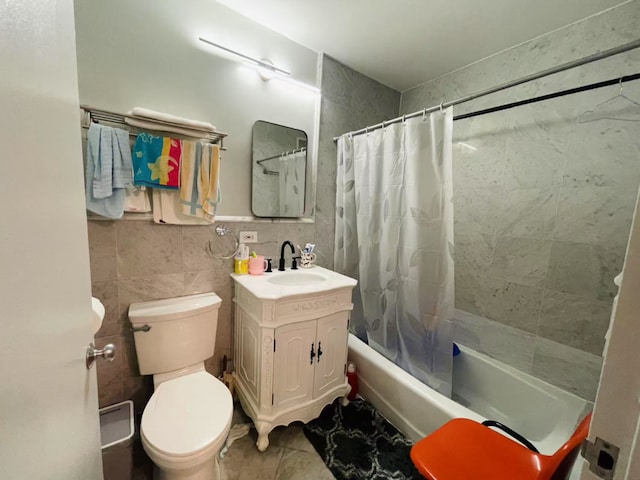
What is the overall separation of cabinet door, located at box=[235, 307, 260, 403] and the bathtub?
72 cm

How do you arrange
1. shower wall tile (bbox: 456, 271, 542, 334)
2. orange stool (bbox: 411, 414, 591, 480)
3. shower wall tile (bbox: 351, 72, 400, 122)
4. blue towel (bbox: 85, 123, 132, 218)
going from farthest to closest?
1. shower wall tile (bbox: 351, 72, 400, 122)
2. shower wall tile (bbox: 456, 271, 542, 334)
3. blue towel (bbox: 85, 123, 132, 218)
4. orange stool (bbox: 411, 414, 591, 480)

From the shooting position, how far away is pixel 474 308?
195 cm

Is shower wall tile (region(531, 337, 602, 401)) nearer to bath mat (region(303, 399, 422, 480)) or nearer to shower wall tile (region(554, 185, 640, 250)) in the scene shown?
shower wall tile (region(554, 185, 640, 250))

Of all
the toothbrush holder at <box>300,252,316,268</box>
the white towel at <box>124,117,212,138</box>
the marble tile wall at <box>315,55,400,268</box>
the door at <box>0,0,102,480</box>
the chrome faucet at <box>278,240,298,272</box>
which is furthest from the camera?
the marble tile wall at <box>315,55,400,268</box>

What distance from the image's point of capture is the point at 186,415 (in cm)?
112

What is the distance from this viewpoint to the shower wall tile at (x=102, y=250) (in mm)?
1298

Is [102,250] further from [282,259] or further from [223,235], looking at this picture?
[282,259]

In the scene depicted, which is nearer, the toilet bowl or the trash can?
the toilet bowl

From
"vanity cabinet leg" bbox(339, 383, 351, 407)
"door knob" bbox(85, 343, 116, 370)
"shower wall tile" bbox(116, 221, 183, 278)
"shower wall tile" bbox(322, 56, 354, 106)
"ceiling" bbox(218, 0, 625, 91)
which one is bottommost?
"vanity cabinet leg" bbox(339, 383, 351, 407)

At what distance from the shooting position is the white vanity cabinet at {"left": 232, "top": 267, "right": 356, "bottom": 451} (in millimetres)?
1356

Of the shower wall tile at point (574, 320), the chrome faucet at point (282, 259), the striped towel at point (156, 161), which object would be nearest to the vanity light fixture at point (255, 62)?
the striped towel at point (156, 161)

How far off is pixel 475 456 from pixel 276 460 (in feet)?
3.21

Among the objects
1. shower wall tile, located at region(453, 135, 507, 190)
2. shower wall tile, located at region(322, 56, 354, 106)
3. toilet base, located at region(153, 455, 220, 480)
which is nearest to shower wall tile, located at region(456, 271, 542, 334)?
shower wall tile, located at region(453, 135, 507, 190)

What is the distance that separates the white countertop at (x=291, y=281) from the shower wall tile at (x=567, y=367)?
126 centimetres
